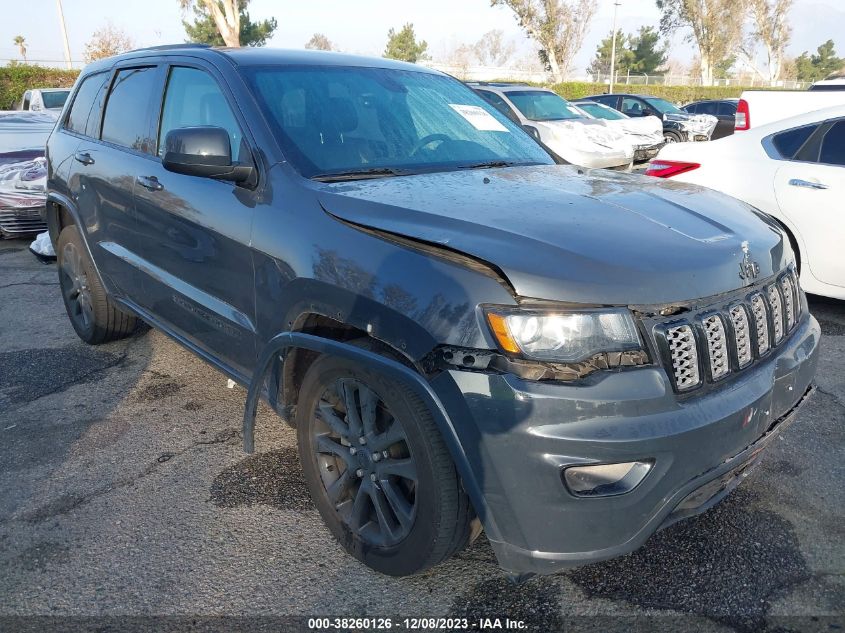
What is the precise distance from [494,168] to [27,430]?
105 inches

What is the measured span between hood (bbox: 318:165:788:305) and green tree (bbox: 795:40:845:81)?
75.0 m

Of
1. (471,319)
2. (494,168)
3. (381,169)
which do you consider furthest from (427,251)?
(494,168)

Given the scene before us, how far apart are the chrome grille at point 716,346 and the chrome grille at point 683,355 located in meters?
0.07

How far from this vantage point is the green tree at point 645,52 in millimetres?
62688

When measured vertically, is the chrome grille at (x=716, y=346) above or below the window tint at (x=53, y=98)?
below

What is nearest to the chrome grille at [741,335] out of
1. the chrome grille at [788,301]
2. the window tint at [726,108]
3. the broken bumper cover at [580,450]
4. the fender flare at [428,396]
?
the broken bumper cover at [580,450]

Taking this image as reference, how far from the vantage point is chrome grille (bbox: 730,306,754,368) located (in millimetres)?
2133

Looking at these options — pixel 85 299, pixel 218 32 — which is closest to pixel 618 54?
pixel 218 32

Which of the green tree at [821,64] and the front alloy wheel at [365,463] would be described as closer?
the front alloy wheel at [365,463]

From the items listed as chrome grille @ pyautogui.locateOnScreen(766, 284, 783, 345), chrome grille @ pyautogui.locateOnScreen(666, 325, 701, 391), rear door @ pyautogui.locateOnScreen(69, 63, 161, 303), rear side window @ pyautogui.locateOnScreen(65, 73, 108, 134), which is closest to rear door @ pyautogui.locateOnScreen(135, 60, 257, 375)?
rear door @ pyautogui.locateOnScreen(69, 63, 161, 303)

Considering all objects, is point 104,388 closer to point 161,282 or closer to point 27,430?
point 27,430

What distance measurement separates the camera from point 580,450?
184cm

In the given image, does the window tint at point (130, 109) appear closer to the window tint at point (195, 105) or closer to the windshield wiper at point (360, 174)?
the window tint at point (195, 105)

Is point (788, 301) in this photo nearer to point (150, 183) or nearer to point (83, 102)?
point (150, 183)
